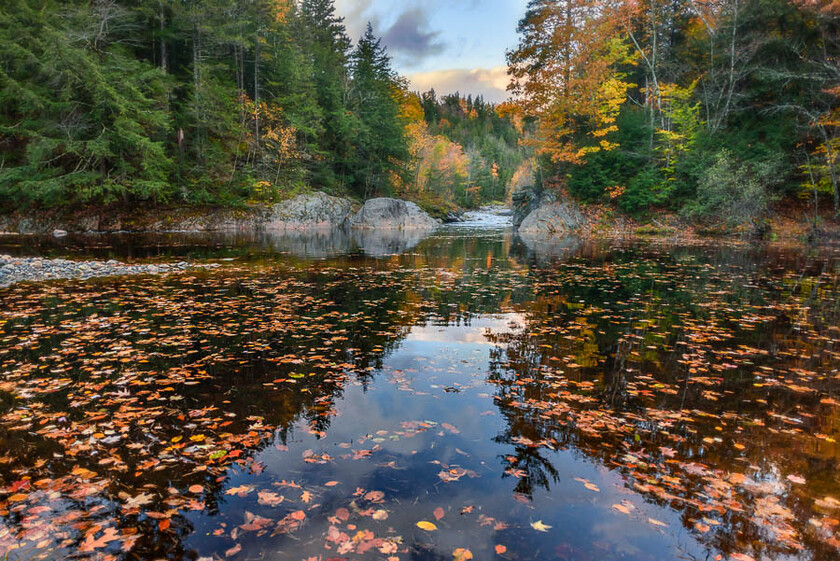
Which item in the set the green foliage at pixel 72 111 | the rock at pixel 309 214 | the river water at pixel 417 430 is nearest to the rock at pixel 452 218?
the rock at pixel 309 214

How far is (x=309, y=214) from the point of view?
37.8m

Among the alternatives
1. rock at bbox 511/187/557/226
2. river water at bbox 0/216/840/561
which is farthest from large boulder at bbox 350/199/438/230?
river water at bbox 0/216/840/561

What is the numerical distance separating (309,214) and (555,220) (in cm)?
2073

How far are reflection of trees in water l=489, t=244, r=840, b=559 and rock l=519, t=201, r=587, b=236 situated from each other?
22334 mm

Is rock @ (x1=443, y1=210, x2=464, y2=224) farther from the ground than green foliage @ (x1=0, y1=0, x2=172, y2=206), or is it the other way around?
green foliage @ (x1=0, y1=0, x2=172, y2=206)

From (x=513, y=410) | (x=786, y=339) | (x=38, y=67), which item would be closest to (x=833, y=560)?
(x=513, y=410)

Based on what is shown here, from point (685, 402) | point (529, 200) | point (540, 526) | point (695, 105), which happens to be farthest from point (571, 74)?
point (540, 526)

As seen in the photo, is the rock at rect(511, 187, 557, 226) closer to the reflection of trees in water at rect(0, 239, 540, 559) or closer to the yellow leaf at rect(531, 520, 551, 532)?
the reflection of trees in water at rect(0, 239, 540, 559)

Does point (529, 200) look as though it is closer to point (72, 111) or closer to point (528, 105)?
point (528, 105)

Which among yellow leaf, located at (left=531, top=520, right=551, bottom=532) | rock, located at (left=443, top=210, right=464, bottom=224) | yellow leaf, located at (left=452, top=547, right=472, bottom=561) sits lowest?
yellow leaf, located at (left=452, top=547, right=472, bottom=561)

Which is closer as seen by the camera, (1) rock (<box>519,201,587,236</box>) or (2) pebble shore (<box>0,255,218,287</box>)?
(2) pebble shore (<box>0,255,218,287</box>)

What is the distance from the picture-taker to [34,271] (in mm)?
12969

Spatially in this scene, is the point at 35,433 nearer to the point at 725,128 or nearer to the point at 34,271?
the point at 34,271

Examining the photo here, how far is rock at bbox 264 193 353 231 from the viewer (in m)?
36.2
